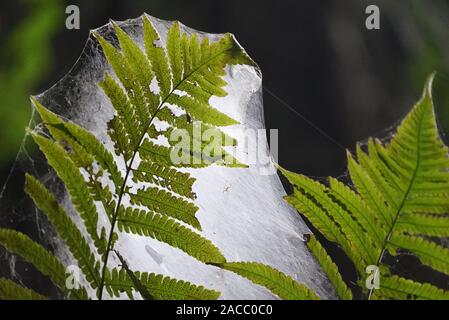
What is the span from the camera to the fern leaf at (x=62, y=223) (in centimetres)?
47

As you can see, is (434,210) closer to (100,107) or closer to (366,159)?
(366,159)

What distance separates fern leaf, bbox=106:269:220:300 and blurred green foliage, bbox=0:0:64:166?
1.20 m

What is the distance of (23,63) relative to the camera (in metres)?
1.74

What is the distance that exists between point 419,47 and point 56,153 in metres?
1.52

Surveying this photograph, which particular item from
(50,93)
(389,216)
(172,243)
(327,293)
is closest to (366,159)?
(389,216)

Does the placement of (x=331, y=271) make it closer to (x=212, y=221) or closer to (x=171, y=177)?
(x=171, y=177)

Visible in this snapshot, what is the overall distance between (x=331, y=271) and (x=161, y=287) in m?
0.14

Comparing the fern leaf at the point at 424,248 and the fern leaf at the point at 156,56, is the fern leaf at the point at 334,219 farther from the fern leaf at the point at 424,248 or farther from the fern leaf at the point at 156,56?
the fern leaf at the point at 156,56

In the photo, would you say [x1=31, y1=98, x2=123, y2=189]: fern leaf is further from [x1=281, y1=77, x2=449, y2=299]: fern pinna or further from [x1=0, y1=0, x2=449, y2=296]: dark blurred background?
[x1=0, y1=0, x2=449, y2=296]: dark blurred background

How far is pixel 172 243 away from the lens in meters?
0.52

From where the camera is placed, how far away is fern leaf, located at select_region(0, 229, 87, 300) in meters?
0.46

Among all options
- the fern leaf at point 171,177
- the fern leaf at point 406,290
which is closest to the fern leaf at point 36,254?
the fern leaf at point 171,177

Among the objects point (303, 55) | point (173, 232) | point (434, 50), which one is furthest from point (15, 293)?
point (303, 55)

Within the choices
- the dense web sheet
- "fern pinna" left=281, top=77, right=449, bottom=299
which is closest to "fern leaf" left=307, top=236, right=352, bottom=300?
"fern pinna" left=281, top=77, right=449, bottom=299
